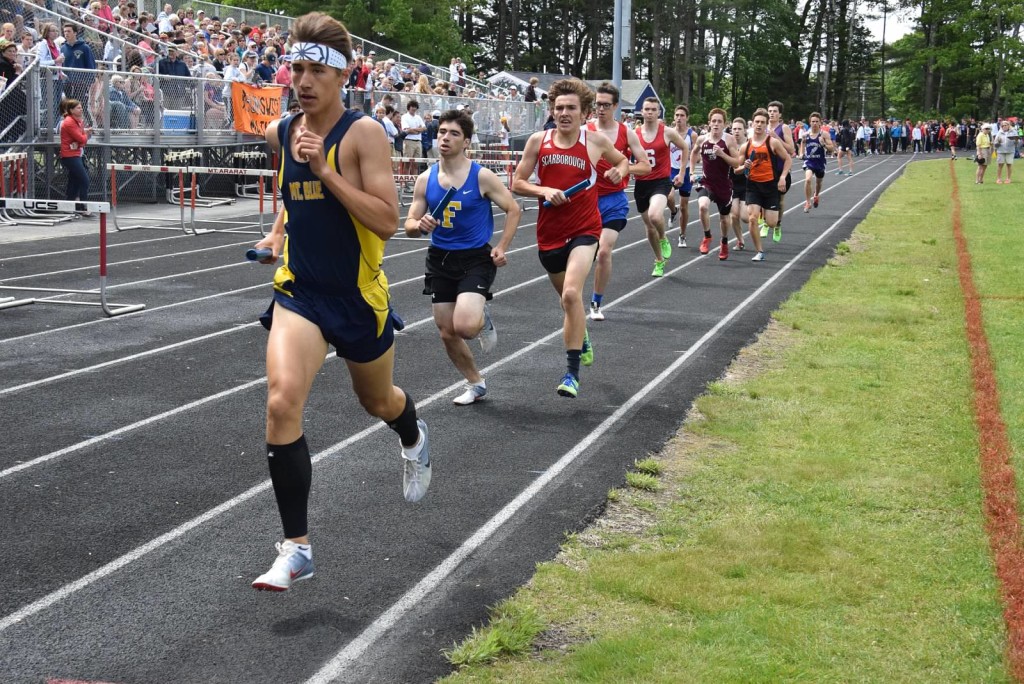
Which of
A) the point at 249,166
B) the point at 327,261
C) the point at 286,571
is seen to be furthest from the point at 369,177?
the point at 249,166

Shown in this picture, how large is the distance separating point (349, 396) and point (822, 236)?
1454cm

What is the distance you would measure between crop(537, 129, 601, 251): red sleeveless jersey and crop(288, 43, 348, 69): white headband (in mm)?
4337

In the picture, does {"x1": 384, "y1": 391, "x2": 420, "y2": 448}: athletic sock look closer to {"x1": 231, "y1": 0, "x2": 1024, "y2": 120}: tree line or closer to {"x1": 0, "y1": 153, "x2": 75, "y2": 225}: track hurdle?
{"x1": 0, "y1": 153, "x2": 75, "y2": 225}: track hurdle

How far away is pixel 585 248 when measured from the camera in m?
8.63

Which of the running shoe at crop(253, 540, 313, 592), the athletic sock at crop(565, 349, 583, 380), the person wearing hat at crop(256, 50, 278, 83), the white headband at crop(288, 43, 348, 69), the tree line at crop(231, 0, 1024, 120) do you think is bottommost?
the running shoe at crop(253, 540, 313, 592)

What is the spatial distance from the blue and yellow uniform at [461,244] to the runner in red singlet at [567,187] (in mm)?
625

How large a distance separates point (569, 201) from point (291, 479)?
15.2ft

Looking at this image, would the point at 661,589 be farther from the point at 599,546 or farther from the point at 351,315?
the point at 351,315

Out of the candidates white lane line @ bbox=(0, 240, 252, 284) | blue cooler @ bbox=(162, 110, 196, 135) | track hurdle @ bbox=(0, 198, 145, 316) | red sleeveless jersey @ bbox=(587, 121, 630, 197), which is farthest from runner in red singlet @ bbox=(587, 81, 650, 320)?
blue cooler @ bbox=(162, 110, 196, 135)

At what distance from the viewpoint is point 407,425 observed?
17.9 feet

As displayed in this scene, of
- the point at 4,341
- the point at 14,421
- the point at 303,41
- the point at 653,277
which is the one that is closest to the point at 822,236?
the point at 653,277

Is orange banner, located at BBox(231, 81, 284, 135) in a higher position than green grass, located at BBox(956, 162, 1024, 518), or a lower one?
higher

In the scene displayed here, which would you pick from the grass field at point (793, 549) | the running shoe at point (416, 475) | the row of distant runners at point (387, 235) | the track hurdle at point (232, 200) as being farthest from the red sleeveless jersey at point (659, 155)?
the running shoe at point (416, 475)

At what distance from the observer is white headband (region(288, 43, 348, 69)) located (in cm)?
443
